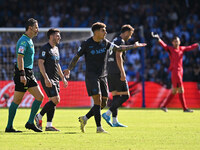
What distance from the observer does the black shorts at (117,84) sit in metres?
12.2

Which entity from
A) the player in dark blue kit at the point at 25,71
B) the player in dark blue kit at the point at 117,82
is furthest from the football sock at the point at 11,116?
the player in dark blue kit at the point at 117,82

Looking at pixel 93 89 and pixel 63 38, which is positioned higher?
pixel 63 38

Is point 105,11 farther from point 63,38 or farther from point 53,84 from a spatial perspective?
point 53,84

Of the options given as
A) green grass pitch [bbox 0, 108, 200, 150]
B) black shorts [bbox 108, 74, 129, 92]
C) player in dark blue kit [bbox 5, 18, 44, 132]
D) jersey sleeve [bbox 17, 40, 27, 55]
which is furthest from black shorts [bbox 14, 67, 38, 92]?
black shorts [bbox 108, 74, 129, 92]

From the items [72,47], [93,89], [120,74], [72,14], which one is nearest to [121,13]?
[72,14]

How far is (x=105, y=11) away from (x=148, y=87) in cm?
921

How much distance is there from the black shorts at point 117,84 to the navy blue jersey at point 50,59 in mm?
1876

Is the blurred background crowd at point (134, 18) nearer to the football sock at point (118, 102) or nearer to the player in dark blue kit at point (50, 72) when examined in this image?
the football sock at point (118, 102)

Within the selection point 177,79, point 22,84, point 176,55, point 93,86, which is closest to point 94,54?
point 93,86

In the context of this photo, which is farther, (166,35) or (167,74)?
(166,35)

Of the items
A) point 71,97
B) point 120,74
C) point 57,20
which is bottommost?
point 71,97

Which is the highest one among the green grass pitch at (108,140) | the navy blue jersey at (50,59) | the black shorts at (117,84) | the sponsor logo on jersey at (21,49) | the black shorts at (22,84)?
the sponsor logo on jersey at (21,49)

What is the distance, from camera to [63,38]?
21.2 meters

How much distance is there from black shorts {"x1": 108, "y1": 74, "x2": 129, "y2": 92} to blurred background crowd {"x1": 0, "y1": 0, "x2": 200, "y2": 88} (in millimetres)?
11344
